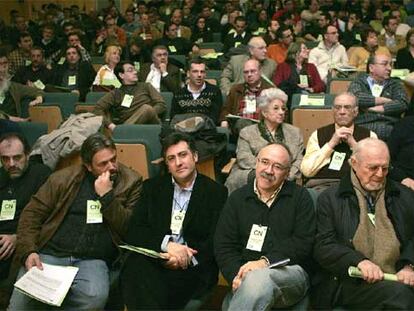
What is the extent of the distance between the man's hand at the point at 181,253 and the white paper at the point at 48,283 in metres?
0.47

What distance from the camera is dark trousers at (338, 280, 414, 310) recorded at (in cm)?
234

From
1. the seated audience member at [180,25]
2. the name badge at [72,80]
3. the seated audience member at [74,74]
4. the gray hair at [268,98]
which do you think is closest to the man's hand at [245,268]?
the gray hair at [268,98]

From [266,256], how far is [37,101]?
141 inches

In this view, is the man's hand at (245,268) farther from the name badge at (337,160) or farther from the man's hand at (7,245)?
the man's hand at (7,245)

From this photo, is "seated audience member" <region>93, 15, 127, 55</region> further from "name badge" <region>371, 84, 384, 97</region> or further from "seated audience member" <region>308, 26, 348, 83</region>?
"name badge" <region>371, 84, 384, 97</region>

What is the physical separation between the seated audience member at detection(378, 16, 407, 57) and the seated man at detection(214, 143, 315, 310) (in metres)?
5.60

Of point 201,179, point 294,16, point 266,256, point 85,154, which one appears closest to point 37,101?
point 85,154

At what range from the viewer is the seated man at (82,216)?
285 centimetres

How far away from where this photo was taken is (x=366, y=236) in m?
2.52

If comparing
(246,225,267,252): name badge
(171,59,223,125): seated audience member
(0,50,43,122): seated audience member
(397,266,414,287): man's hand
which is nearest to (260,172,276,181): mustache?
(246,225,267,252): name badge

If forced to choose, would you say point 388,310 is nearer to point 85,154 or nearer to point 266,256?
point 266,256

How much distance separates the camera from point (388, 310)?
2.35 meters

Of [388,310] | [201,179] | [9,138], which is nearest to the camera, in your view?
[388,310]

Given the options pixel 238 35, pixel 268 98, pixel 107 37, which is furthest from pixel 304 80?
pixel 107 37
